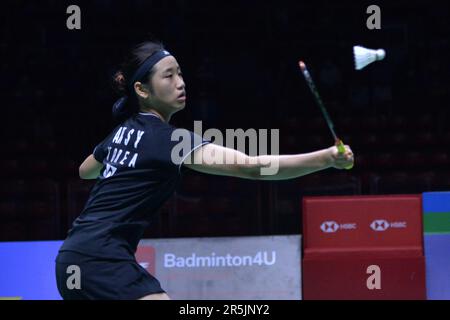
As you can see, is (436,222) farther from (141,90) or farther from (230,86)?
(141,90)

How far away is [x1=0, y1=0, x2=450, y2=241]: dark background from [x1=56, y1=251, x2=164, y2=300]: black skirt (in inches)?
150

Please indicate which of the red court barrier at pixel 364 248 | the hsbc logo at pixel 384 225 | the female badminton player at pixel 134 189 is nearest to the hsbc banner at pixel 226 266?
the red court barrier at pixel 364 248

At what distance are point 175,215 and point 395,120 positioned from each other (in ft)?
6.89

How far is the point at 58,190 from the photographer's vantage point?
648 cm

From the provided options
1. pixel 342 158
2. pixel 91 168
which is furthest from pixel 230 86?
pixel 342 158

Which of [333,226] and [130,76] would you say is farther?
[333,226]

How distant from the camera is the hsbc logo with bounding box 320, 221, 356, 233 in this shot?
5.76 m

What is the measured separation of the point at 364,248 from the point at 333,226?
245 mm

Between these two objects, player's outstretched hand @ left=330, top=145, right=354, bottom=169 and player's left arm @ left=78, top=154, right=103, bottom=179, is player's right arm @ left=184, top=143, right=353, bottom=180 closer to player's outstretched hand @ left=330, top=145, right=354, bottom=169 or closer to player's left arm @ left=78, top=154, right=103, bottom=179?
player's outstretched hand @ left=330, top=145, right=354, bottom=169

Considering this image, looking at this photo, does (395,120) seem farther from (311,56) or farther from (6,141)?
(6,141)

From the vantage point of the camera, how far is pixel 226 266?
5.69 metres

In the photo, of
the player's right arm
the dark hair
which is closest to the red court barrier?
the dark hair

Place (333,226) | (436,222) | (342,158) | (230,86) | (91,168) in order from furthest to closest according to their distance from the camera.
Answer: (230,86)
(333,226)
(436,222)
(91,168)
(342,158)
